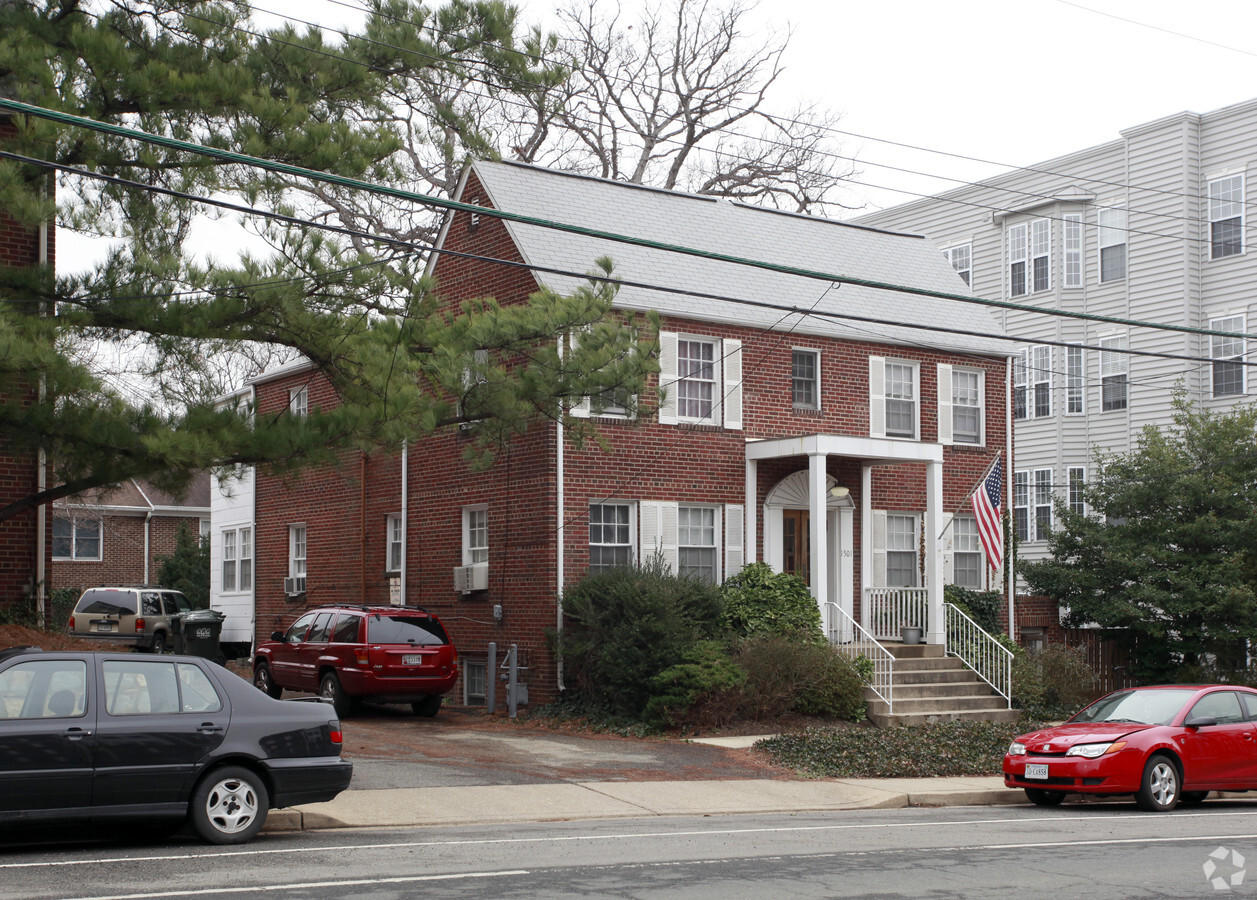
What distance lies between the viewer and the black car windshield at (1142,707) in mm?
14789

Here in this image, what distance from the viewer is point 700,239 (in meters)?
24.2

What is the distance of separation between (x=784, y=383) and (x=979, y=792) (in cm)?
977

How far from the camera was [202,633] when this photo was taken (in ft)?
93.4

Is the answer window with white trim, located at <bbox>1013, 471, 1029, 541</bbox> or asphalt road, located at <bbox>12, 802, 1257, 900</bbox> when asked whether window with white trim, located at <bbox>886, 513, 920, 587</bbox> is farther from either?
asphalt road, located at <bbox>12, 802, 1257, 900</bbox>

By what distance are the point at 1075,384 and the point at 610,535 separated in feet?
57.4

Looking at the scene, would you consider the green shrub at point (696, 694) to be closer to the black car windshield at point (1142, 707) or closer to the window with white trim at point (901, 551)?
the black car windshield at point (1142, 707)

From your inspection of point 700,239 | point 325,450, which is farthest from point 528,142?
point 325,450

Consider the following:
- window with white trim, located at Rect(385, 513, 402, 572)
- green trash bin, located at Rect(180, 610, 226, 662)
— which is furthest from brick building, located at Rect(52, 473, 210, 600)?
window with white trim, located at Rect(385, 513, 402, 572)

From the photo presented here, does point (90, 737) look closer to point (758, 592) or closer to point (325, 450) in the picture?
point (325, 450)

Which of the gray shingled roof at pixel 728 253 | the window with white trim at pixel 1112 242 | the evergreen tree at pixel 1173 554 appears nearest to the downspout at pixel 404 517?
the gray shingled roof at pixel 728 253

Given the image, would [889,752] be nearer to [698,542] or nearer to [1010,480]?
[698,542]

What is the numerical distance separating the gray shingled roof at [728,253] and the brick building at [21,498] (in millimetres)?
7410

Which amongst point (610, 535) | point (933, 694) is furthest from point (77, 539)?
point (933, 694)

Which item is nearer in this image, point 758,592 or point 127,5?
point 127,5
